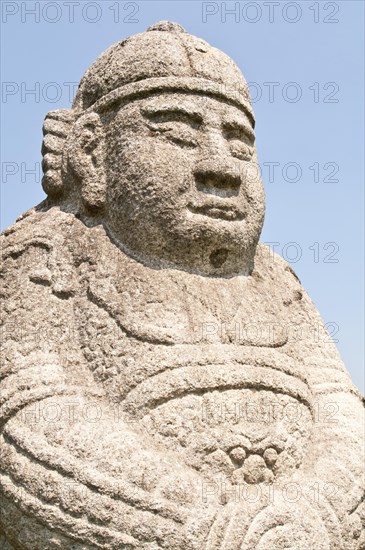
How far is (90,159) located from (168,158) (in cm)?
53

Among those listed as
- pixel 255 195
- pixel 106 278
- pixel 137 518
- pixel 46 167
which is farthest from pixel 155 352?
pixel 46 167

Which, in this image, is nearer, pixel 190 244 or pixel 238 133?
pixel 190 244

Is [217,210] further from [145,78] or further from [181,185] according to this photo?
[145,78]

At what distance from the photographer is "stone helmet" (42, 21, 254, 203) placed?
14.4ft

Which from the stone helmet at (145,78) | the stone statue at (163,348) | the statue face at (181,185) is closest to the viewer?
the stone statue at (163,348)

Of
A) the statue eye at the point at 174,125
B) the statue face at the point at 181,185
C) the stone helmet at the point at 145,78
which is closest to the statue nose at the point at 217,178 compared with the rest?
the statue face at the point at 181,185

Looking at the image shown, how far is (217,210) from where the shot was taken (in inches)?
167

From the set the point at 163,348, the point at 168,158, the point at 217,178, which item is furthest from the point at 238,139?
the point at 163,348

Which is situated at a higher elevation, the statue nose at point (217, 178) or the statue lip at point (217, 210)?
the statue nose at point (217, 178)

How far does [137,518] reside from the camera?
3.44 m

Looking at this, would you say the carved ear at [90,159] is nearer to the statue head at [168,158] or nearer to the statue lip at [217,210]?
the statue head at [168,158]

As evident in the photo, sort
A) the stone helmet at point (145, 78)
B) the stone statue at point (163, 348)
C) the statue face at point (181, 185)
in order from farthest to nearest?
the stone helmet at point (145, 78)
the statue face at point (181, 185)
the stone statue at point (163, 348)

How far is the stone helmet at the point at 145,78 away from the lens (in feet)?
14.4

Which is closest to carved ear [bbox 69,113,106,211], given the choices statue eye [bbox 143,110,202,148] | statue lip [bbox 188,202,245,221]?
statue eye [bbox 143,110,202,148]
